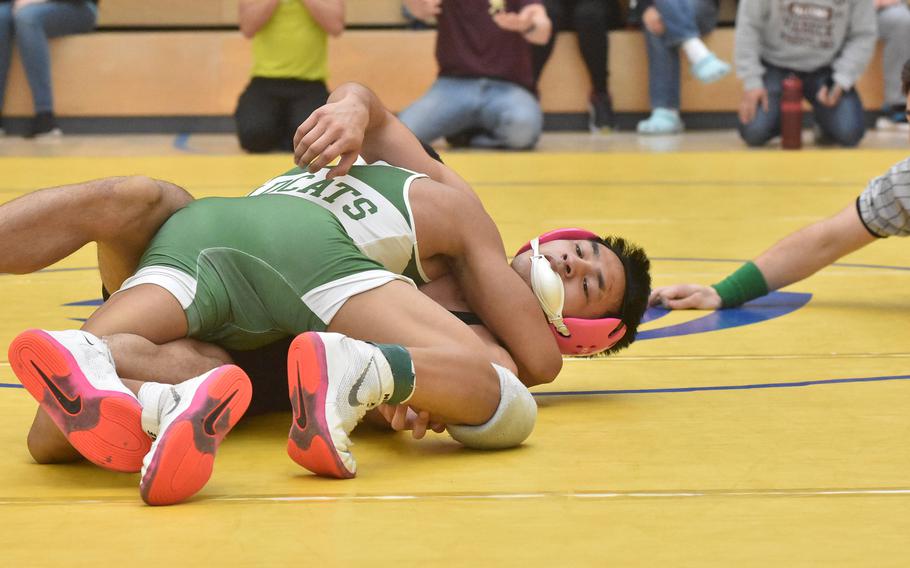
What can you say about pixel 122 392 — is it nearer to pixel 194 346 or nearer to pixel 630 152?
pixel 194 346

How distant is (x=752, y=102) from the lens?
22.8 ft

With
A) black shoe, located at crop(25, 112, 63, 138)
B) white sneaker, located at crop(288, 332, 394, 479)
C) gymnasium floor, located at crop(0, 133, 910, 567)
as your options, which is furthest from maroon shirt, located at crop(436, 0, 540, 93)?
white sneaker, located at crop(288, 332, 394, 479)

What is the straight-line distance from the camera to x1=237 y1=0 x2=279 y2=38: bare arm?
21.5 feet

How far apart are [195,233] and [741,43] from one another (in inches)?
208

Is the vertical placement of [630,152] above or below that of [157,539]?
below

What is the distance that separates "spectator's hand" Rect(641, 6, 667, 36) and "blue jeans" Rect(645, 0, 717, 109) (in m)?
0.03

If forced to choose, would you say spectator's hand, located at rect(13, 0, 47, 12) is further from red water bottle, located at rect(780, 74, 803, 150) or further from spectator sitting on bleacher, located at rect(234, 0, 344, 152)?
red water bottle, located at rect(780, 74, 803, 150)

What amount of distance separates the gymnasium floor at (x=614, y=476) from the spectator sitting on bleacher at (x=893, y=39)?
179 inches

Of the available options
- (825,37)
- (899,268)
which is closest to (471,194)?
(899,268)

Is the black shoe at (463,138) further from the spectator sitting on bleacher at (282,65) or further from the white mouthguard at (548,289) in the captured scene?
the white mouthguard at (548,289)

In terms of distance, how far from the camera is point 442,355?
6.45 feet

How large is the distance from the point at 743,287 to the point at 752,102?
3.92 meters

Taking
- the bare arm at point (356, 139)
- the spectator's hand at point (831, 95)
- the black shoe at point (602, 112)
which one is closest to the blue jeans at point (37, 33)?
the black shoe at point (602, 112)

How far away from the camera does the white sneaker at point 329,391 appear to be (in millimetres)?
1798
